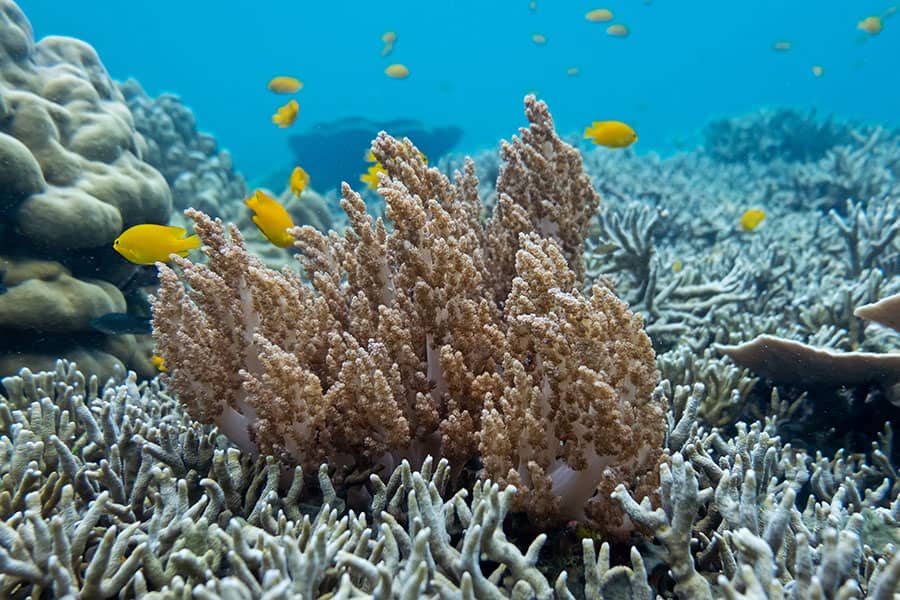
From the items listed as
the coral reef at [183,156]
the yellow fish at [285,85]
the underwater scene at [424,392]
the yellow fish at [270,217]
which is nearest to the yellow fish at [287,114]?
the coral reef at [183,156]

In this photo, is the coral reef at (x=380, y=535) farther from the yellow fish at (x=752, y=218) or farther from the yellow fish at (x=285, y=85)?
the yellow fish at (x=285, y=85)

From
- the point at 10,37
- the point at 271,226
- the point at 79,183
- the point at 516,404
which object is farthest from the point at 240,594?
the point at 10,37

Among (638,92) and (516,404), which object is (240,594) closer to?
(516,404)

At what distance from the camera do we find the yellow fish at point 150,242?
396 cm

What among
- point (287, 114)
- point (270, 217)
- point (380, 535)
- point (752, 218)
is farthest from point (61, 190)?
point (752, 218)

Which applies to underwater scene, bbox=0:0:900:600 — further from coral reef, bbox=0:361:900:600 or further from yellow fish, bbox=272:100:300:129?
yellow fish, bbox=272:100:300:129

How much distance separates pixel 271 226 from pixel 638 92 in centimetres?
13234

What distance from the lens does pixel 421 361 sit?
2.27 metres

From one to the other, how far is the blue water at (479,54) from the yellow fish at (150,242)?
99.0 meters

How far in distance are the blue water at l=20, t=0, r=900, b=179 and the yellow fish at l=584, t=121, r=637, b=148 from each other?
9564 cm

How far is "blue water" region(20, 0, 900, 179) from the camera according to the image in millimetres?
107062

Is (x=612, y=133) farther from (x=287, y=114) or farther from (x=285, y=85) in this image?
(x=285, y=85)

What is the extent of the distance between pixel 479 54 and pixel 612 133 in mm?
137304

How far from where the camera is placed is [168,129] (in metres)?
11.8
